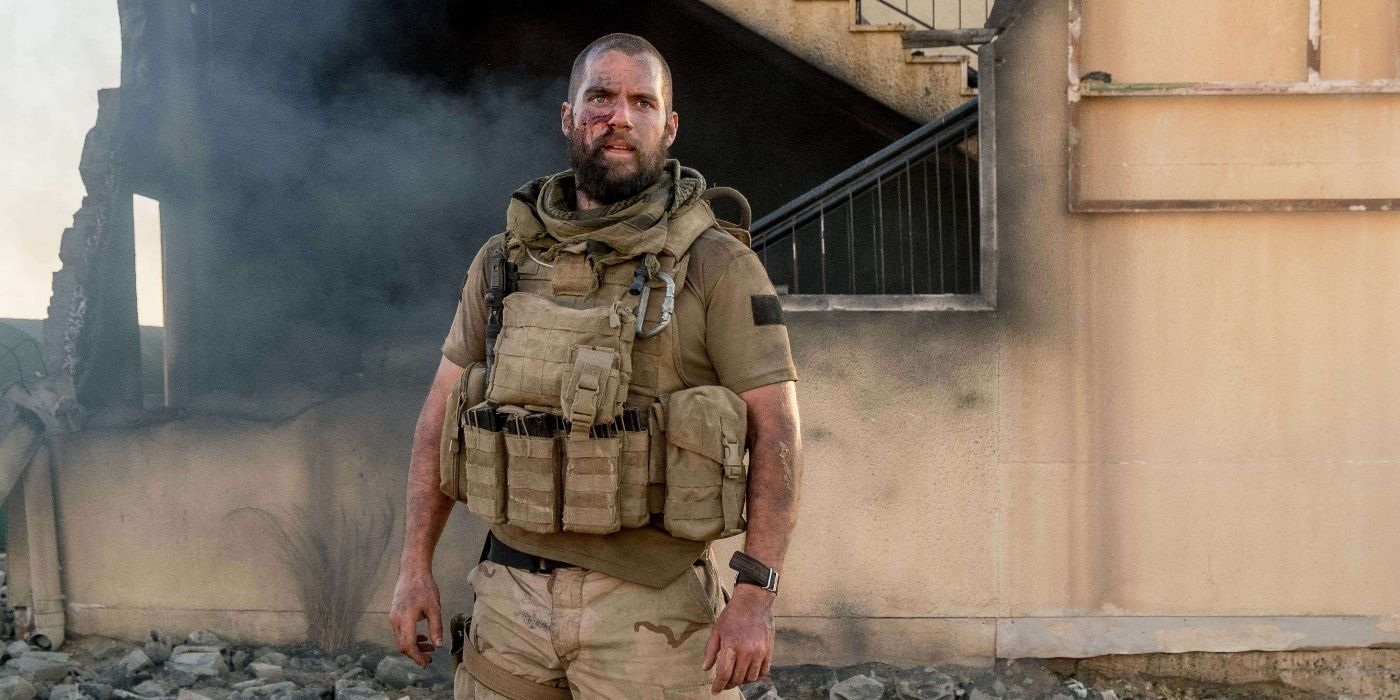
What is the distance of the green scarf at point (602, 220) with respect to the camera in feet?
7.85

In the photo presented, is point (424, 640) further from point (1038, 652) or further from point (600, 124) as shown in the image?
point (1038, 652)

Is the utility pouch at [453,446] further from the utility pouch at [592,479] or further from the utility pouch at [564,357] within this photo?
the utility pouch at [592,479]

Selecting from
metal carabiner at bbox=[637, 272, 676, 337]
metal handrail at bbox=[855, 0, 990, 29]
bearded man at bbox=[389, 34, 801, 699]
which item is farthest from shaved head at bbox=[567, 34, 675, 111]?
metal handrail at bbox=[855, 0, 990, 29]

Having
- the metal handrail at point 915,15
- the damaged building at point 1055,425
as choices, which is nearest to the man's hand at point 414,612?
the damaged building at point 1055,425

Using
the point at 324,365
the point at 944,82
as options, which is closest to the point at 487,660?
the point at 324,365

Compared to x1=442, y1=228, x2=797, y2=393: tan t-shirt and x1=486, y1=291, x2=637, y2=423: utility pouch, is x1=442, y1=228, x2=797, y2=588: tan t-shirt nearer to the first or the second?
x1=442, y1=228, x2=797, y2=393: tan t-shirt

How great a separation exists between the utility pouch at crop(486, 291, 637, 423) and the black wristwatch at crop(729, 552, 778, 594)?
350 millimetres

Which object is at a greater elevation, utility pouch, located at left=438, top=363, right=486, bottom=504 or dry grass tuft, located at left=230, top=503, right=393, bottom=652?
utility pouch, located at left=438, top=363, right=486, bottom=504

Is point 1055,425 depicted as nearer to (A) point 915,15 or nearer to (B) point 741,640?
(B) point 741,640

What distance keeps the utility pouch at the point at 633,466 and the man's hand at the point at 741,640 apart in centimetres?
24

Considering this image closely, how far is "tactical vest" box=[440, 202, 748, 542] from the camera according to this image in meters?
2.32

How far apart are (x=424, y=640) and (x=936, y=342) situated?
265 centimetres

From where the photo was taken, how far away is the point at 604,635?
7.73 feet

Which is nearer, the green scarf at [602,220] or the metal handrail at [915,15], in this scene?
the green scarf at [602,220]
